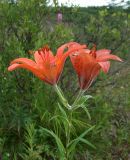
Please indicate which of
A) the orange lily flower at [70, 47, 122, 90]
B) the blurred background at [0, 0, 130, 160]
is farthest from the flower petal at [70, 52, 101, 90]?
the blurred background at [0, 0, 130, 160]

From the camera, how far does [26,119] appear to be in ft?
12.1

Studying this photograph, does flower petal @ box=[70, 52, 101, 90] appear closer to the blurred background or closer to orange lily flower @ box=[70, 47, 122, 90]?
orange lily flower @ box=[70, 47, 122, 90]

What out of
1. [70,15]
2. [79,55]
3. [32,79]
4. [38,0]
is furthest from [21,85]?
[79,55]

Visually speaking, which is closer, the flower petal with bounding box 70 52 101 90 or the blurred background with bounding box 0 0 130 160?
the flower petal with bounding box 70 52 101 90

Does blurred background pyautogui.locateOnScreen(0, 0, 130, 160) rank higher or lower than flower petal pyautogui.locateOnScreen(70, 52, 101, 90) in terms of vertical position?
→ lower

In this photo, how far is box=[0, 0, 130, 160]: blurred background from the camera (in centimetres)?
378

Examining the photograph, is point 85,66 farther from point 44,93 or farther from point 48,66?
point 44,93

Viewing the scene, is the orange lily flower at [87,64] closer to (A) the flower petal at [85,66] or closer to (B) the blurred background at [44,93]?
(A) the flower petal at [85,66]

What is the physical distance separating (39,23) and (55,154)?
120 centimetres

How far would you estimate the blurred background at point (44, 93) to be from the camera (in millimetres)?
3775

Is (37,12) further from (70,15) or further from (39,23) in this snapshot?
(70,15)

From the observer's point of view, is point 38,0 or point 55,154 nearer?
point 55,154

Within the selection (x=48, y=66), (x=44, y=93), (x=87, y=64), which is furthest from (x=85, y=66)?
(x=44, y=93)

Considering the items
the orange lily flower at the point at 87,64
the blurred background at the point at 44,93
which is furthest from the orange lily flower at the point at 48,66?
the blurred background at the point at 44,93
